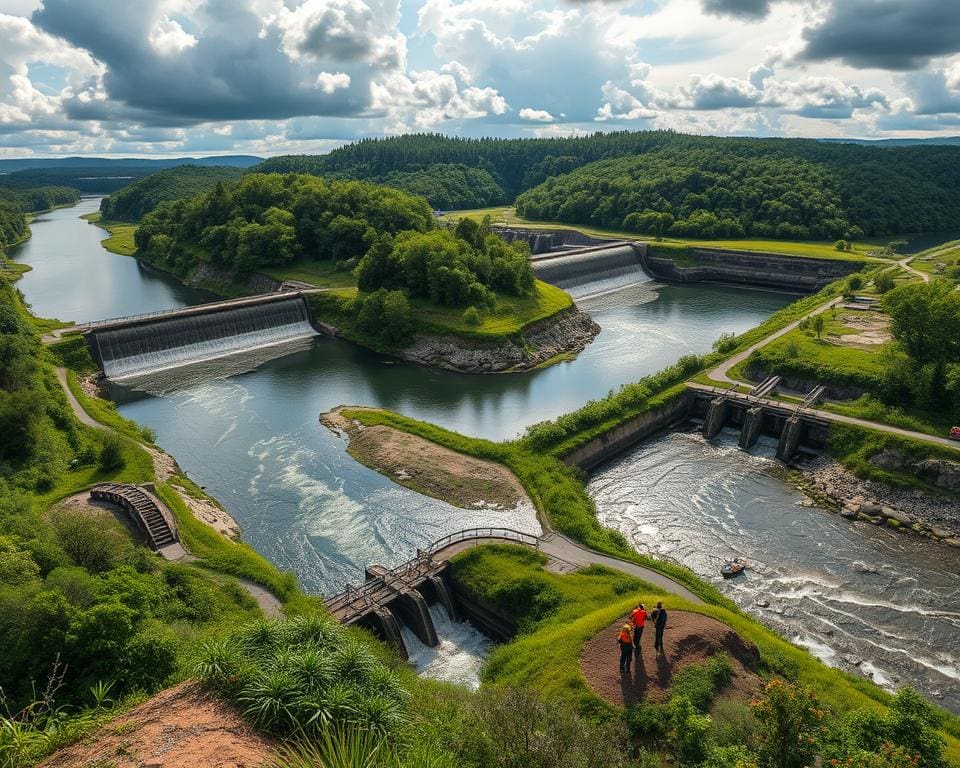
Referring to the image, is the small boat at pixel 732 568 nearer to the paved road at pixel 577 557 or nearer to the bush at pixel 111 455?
the paved road at pixel 577 557

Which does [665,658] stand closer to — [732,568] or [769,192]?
[732,568]

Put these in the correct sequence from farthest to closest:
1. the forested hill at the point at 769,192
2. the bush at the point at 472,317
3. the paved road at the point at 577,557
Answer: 1. the forested hill at the point at 769,192
2. the bush at the point at 472,317
3. the paved road at the point at 577,557

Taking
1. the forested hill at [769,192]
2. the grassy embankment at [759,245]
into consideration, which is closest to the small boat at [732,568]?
the grassy embankment at [759,245]

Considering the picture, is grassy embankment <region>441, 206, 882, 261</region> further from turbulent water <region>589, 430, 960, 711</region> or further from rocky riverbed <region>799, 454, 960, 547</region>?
turbulent water <region>589, 430, 960, 711</region>

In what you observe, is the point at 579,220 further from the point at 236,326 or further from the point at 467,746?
the point at 467,746

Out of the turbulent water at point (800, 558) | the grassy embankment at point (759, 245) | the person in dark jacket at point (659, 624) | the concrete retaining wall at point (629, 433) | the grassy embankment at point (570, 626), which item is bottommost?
the turbulent water at point (800, 558)

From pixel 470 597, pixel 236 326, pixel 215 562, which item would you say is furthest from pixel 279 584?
pixel 236 326
